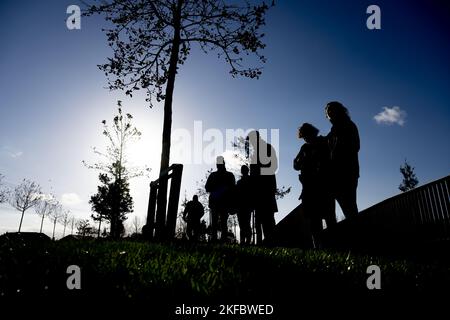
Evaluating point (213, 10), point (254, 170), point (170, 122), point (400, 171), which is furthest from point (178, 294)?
point (400, 171)

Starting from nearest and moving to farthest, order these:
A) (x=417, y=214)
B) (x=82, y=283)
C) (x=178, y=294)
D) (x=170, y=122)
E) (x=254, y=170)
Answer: (x=178, y=294)
(x=82, y=283)
(x=254, y=170)
(x=417, y=214)
(x=170, y=122)

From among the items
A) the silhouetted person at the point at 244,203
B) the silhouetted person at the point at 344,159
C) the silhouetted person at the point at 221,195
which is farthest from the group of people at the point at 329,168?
the silhouetted person at the point at 221,195

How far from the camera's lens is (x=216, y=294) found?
5.10 ft

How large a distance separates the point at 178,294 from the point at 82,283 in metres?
0.61

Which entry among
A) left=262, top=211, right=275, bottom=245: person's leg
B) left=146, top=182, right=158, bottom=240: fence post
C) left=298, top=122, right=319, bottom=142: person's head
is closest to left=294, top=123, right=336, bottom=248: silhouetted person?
left=298, top=122, right=319, bottom=142: person's head

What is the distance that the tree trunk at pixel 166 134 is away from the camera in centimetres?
641

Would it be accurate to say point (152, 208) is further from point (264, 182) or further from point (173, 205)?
point (264, 182)

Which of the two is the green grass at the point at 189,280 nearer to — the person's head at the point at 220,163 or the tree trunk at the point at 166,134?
the tree trunk at the point at 166,134

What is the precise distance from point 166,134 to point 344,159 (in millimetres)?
6249

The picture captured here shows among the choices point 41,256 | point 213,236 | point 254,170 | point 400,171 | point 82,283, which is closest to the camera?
point 82,283

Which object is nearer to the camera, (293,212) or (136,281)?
(136,281)
